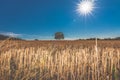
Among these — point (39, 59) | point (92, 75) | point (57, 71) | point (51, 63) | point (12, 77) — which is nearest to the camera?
point (12, 77)

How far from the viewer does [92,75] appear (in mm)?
7199

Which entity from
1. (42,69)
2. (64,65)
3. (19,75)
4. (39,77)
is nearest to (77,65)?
(64,65)

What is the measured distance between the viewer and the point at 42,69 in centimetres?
796

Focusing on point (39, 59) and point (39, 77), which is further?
point (39, 59)

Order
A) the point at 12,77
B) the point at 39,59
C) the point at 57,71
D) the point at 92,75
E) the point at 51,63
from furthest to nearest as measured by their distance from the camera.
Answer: the point at 39,59, the point at 51,63, the point at 57,71, the point at 92,75, the point at 12,77

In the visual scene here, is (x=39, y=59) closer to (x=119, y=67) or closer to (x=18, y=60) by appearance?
(x=18, y=60)

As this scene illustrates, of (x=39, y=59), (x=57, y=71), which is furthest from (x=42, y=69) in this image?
(x=39, y=59)

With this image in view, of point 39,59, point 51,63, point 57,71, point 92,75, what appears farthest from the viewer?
point 39,59

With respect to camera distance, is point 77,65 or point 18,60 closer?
point 77,65

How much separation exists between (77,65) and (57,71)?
95 centimetres

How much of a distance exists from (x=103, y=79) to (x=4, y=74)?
8.46 ft

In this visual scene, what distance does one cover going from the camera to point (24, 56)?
9.68 metres

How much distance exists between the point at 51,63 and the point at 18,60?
1.50 m

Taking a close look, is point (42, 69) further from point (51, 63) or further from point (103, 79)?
point (103, 79)
